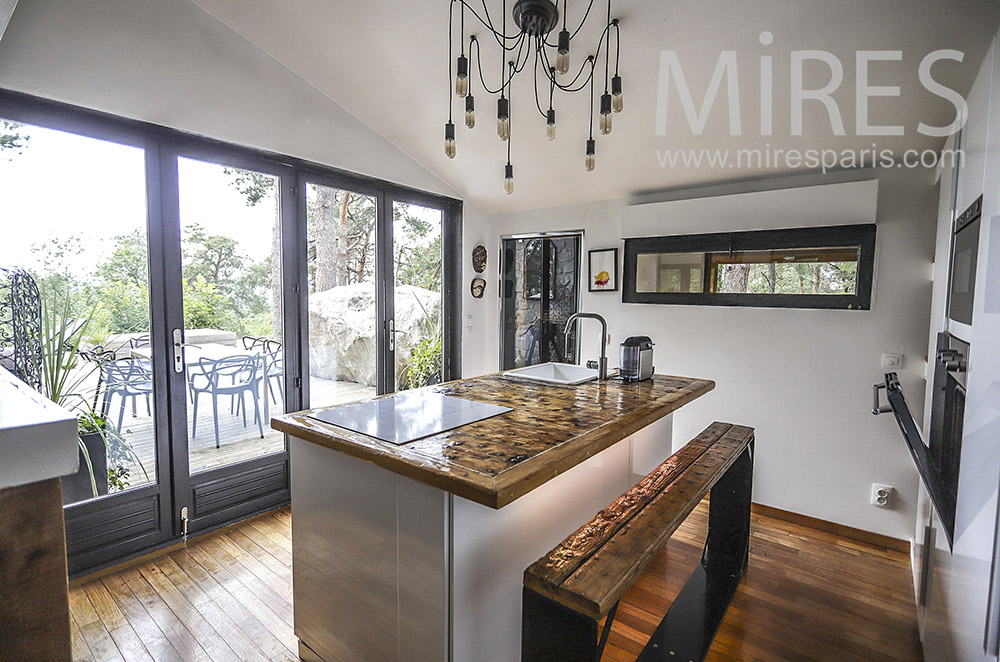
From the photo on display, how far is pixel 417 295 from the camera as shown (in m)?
4.08

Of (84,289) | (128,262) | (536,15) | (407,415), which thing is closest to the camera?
(407,415)

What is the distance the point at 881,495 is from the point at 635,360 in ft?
5.89

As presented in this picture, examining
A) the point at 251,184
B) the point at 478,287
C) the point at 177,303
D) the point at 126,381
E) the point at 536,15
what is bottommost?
the point at 126,381

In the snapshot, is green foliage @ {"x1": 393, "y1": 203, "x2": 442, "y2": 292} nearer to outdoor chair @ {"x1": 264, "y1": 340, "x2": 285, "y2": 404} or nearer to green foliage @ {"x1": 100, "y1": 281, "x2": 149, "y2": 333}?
outdoor chair @ {"x1": 264, "y1": 340, "x2": 285, "y2": 404}

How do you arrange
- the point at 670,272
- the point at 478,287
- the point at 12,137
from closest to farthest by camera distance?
the point at 12,137
the point at 670,272
the point at 478,287

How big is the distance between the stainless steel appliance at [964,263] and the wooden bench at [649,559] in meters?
1.01

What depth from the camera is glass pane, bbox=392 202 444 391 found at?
3.90m

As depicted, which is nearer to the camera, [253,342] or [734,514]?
[734,514]

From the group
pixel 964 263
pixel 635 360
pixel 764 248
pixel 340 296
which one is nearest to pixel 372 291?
pixel 340 296

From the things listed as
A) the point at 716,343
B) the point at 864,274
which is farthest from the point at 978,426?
the point at 716,343

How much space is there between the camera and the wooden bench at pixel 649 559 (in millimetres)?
1198

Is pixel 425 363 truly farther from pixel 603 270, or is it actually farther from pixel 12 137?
pixel 12 137

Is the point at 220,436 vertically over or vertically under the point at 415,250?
under

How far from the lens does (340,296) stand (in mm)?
3504
